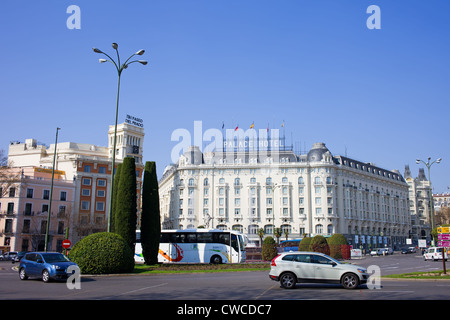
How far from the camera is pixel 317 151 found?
93000mm

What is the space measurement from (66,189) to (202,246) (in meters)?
41.3

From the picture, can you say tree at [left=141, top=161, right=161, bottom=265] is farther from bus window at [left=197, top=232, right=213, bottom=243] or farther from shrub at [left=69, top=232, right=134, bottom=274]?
shrub at [left=69, top=232, right=134, bottom=274]

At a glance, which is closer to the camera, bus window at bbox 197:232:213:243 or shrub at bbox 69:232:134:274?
shrub at bbox 69:232:134:274

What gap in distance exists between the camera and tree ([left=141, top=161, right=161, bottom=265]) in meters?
30.5

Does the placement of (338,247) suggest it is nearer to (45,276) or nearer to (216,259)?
(216,259)

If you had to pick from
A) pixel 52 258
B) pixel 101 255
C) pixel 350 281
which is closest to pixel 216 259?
pixel 101 255

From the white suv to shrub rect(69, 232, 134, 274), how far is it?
33.7 ft

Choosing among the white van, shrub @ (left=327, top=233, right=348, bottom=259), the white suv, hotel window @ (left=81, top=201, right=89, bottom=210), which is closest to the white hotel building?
hotel window @ (left=81, top=201, right=89, bottom=210)

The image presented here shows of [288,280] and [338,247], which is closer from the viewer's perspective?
[288,280]
